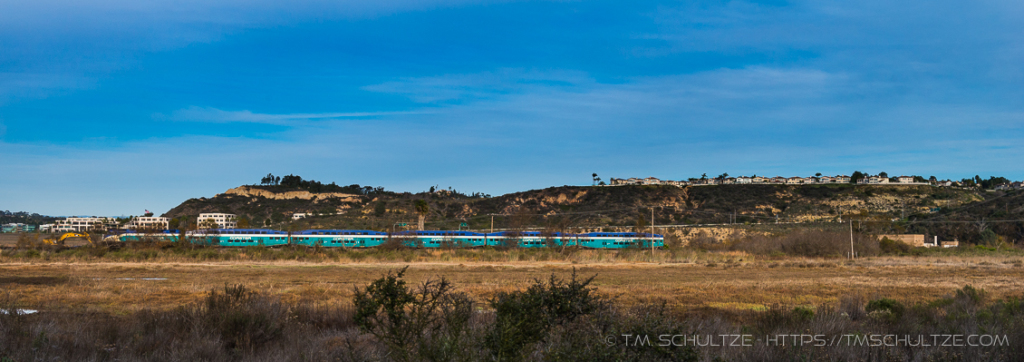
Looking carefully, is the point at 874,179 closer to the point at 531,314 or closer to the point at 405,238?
the point at 405,238

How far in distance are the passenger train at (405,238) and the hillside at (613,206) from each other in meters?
32.6

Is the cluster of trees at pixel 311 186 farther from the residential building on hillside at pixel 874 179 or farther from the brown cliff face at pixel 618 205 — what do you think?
the residential building on hillside at pixel 874 179

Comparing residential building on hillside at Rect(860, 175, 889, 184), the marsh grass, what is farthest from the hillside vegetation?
the marsh grass

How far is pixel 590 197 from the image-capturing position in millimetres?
132000

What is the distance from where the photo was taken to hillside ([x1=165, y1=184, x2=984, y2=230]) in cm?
10788

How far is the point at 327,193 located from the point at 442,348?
163577 mm

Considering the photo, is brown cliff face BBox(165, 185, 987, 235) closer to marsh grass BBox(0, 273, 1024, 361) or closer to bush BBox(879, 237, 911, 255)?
bush BBox(879, 237, 911, 255)

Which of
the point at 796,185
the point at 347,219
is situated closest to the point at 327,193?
the point at 347,219

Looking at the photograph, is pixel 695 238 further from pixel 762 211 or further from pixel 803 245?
pixel 762 211

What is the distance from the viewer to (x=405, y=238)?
58969 mm

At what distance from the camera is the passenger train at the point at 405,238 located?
58156 millimetres

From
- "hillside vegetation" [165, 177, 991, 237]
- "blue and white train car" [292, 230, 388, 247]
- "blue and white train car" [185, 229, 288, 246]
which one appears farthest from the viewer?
"hillside vegetation" [165, 177, 991, 237]

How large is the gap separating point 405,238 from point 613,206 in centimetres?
7112

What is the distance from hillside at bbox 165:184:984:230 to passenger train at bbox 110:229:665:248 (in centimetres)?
3262
